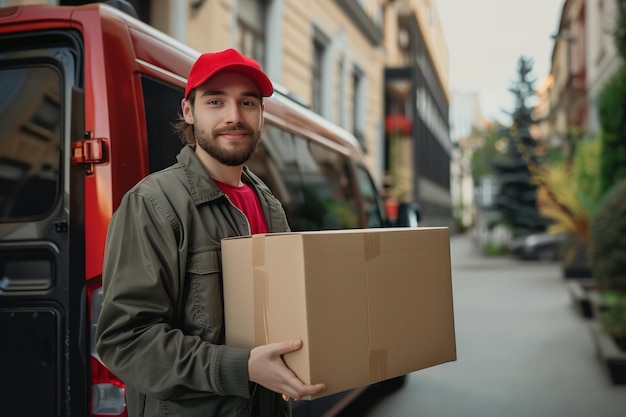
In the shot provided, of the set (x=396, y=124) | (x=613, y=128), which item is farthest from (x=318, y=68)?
(x=396, y=124)

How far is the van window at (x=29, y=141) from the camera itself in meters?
2.89

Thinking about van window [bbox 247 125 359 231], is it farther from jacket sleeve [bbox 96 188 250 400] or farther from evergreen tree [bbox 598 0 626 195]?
evergreen tree [bbox 598 0 626 195]

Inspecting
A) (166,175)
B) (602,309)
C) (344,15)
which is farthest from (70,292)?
(344,15)

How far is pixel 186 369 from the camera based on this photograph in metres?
1.86

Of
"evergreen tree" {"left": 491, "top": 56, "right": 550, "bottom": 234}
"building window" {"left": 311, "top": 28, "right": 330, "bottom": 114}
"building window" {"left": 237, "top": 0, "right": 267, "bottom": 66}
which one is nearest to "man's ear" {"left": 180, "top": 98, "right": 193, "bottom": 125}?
"building window" {"left": 237, "top": 0, "right": 267, "bottom": 66}

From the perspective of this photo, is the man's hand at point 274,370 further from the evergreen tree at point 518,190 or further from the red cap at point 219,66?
the evergreen tree at point 518,190

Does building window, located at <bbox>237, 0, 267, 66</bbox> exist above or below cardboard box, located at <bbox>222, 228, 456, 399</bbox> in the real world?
above

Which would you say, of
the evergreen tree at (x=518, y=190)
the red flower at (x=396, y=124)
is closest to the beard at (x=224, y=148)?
the evergreen tree at (x=518, y=190)

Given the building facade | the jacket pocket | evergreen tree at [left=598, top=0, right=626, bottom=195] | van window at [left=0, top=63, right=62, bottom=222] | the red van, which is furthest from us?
evergreen tree at [left=598, top=0, right=626, bottom=195]

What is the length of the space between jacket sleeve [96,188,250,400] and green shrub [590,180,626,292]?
25.2ft

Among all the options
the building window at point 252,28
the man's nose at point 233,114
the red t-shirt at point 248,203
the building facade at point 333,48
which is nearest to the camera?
the man's nose at point 233,114

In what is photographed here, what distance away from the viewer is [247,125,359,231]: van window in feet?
13.3

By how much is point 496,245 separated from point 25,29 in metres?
27.3

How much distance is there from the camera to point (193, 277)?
202cm
